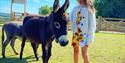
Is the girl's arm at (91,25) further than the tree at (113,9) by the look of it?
No

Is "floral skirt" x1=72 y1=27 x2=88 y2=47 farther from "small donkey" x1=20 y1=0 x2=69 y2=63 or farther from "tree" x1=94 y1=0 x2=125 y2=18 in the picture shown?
"tree" x1=94 y1=0 x2=125 y2=18

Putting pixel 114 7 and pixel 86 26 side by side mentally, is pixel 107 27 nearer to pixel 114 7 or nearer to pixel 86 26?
pixel 114 7

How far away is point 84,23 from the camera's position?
698cm

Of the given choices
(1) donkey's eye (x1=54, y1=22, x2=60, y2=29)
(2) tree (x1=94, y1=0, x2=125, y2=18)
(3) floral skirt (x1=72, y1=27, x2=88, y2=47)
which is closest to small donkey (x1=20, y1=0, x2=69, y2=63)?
(1) donkey's eye (x1=54, y1=22, x2=60, y2=29)

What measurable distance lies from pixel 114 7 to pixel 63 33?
40080 millimetres

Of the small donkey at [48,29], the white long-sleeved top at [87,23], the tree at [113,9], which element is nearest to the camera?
the white long-sleeved top at [87,23]

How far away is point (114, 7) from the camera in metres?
46.5

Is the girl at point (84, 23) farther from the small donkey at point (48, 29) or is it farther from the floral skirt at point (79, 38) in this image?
the small donkey at point (48, 29)

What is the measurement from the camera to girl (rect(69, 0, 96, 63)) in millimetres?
6965

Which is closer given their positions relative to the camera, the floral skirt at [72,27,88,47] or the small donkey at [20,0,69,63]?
the floral skirt at [72,27,88,47]

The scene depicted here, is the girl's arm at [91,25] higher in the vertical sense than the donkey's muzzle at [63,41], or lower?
higher

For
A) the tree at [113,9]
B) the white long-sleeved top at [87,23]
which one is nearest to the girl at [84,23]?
the white long-sleeved top at [87,23]

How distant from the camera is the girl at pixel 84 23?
6.96 meters

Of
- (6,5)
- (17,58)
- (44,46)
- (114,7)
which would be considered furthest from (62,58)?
(114,7)
